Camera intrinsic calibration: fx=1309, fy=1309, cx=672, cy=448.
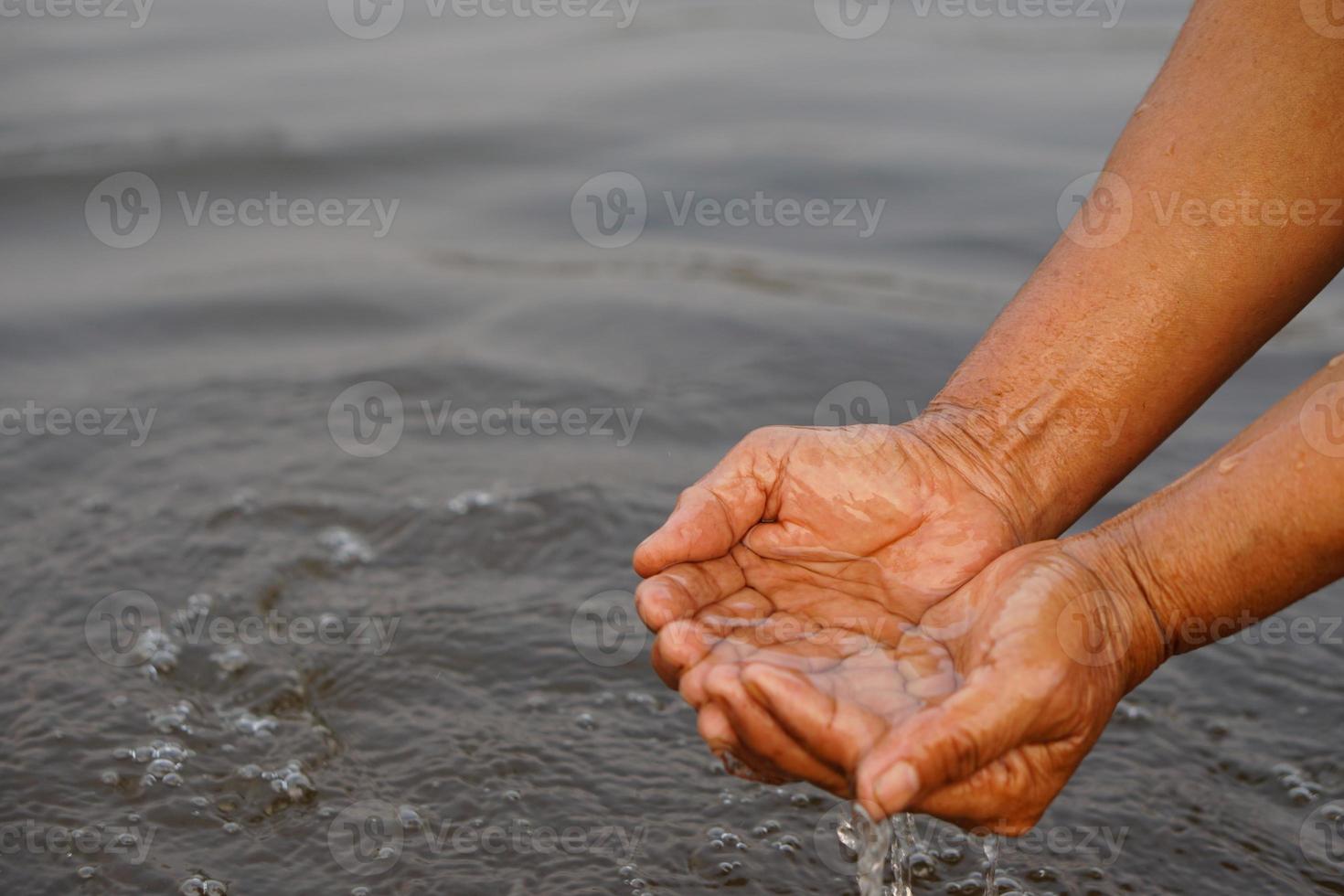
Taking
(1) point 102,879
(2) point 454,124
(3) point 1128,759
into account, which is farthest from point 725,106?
(1) point 102,879

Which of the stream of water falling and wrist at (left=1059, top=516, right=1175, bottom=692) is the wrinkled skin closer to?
wrist at (left=1059, top=516, right=1175, bottom=692)

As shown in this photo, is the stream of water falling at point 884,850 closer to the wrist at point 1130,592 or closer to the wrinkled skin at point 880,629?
the wrinkled skin at point 880,629

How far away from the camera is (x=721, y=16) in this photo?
28.6 ft

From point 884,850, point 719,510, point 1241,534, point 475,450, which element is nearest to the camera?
point 1241,534

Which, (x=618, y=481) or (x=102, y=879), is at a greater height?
(x=618, y=481)

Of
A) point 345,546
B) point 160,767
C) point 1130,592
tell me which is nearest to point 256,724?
point 160,767

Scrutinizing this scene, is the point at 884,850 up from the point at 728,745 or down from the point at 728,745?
down

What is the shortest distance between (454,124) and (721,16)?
276cm

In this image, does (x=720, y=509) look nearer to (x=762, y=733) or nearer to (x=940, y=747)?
(x=762, y=733)

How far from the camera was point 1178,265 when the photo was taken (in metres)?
2.21

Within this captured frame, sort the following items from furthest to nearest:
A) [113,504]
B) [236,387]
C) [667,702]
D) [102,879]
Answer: [236,387]
[113,504]
[667,702]
[102,879]

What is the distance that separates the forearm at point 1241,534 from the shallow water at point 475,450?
0.70 meters

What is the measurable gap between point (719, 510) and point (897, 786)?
65 centimetres

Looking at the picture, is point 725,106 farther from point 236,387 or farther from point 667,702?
point 667,702
